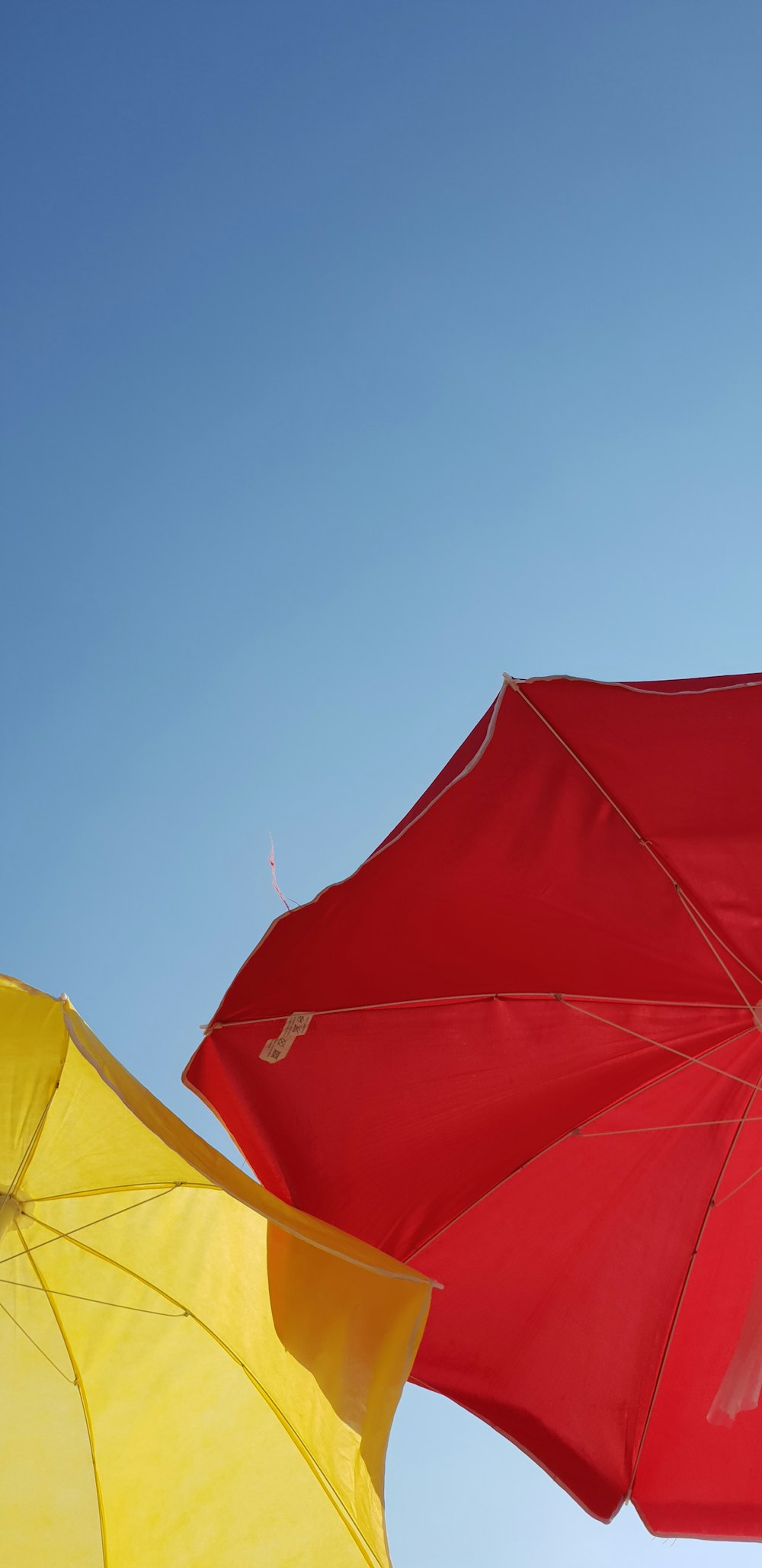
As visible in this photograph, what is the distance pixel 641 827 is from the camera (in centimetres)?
318

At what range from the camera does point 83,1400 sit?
8.88 ft

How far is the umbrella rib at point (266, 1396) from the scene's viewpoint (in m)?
2.58

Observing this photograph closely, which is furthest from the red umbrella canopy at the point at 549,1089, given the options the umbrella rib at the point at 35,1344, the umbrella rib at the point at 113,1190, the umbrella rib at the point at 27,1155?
the umbrella rib at the point at 35,1344

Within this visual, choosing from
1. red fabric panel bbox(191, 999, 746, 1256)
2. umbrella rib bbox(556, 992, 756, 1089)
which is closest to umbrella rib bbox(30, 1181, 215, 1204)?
red fabric panel bbox(191, 999, 746, 1256)

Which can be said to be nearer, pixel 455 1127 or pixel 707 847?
pixel 707 847

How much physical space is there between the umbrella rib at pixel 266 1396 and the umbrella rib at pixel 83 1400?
0.32ft

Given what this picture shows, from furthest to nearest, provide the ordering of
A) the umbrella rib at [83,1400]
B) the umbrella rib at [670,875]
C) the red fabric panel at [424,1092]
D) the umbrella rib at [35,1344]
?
the red fabric panel at [424,1092] < the umbrella rib at [670,875] < the umbrella rib at [35,1344] < the umbrella rib at [83,1400]

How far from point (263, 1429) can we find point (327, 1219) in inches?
28.2

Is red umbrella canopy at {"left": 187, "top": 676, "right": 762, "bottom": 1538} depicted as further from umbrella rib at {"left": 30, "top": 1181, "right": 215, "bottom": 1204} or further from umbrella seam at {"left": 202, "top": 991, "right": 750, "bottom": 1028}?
umbrella rib at {"left": 30, "top": 1181, "right": 215, "bottom": 1204}

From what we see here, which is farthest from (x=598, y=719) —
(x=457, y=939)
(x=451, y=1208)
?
(x=451, y=1208)

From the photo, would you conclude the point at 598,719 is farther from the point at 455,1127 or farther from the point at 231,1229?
the point at 231,1229

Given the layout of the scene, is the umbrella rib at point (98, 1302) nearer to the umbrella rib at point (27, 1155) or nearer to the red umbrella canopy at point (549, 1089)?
the umbrella rib at point (27, 1155)

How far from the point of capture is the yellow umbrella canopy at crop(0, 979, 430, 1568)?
2.57 meters

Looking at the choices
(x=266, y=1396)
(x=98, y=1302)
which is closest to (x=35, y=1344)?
(x=98, y=1302)
